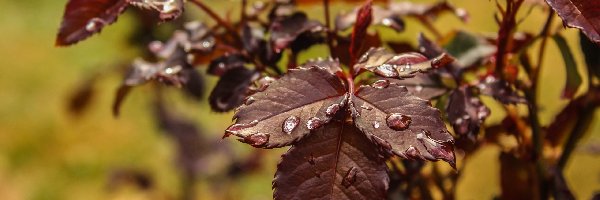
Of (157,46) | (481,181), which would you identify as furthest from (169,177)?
(157,46)

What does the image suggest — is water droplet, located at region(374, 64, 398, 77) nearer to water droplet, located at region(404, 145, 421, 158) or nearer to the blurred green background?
water droplet, located at region(404, 145, 421, 158)

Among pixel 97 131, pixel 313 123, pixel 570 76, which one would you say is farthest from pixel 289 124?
pixel 97 131

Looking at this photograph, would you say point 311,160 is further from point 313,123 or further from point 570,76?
point 570,76

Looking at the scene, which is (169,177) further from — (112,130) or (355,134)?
(355,134)

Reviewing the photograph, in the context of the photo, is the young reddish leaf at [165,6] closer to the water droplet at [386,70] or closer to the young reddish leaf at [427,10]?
the water droplet at [386,70]

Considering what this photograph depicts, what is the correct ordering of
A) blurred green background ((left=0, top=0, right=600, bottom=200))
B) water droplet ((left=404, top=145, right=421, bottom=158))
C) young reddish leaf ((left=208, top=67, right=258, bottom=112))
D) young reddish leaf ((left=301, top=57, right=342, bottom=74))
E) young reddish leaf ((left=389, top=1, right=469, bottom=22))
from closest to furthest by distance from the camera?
1. water droplet ((left=404, top=145, right=421, bottom=158))
2. young reddish leaf ((left=301, top=57, right=342, bottom=74))
3. young reddish leaf ((left=208, top=67, right=258, bottom=112))
4. young reddish leaf ((left=389, top=1, right=469, bottom=22))
5. blurred green background ((left=0, top=0, right=600, bottom=200))

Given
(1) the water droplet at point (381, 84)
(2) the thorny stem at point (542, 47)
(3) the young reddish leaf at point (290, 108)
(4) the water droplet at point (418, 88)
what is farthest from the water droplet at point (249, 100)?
(2) the thorny stem at point (542, 47)

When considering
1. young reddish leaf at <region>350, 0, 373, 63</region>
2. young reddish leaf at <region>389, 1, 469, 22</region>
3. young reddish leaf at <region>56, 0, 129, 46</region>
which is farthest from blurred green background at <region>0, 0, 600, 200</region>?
young reddish leaf at <region>350, 0, 373, 63</region>
